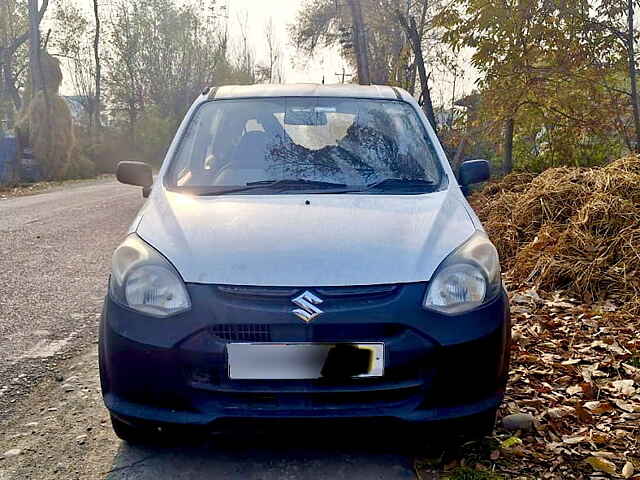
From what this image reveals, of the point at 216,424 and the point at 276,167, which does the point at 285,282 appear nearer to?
the point at 216,424

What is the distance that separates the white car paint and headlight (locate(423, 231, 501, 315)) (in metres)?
0.05

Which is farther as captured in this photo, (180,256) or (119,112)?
(119,112)

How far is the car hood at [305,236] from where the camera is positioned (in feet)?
8.07

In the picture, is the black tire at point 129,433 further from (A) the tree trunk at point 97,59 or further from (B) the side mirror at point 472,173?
(A) the tree trunk at point 97,59

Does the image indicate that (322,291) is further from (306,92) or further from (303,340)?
(306,92)

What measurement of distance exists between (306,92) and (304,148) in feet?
1.72

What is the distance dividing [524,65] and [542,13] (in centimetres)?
67

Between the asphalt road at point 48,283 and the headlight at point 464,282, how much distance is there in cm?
218

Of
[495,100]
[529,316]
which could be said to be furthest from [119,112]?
[529,316]

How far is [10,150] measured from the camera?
814 inches

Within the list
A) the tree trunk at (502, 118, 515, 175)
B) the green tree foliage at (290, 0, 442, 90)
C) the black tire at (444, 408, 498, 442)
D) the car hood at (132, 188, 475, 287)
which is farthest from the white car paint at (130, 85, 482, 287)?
the green tree foliage at (290, 0, 442, 90)

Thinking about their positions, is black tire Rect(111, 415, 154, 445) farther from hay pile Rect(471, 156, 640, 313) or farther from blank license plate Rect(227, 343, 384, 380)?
hay pile Rect(471, 156, 640, 313)

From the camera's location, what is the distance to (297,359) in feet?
7.78

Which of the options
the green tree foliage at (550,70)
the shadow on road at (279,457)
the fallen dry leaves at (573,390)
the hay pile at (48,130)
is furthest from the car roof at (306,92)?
the hay pile at (48,130)
